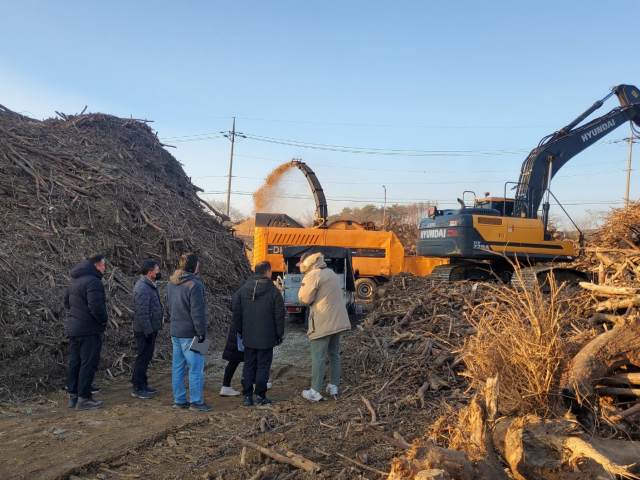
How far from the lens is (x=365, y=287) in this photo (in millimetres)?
15461

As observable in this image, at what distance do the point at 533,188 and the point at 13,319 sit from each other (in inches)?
399

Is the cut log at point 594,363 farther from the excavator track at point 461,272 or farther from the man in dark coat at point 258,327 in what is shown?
the excavator track at point 461,272

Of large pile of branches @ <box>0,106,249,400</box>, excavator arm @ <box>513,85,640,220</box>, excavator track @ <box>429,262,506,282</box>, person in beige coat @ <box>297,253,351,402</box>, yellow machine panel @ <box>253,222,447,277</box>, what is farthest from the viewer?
yellow machine panel @ <box>253,222,447,277</box>

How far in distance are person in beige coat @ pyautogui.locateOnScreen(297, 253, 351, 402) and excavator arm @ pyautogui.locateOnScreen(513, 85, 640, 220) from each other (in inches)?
254

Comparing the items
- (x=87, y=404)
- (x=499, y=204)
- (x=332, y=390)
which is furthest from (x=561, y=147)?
(x=87, y=404)

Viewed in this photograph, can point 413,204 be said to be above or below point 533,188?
above

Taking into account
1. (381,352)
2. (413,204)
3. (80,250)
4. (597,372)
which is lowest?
(381,352)

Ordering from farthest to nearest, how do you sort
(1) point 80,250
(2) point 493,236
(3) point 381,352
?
(2) point 493,236, (1) point 80,250, (3) point 381,352

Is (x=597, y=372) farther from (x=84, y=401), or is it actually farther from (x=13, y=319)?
(x=13, y=319)

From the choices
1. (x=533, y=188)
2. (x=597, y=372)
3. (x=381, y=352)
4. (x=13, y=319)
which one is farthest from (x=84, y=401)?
(x=533, y=188)

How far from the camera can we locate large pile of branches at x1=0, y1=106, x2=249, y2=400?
7109 mm

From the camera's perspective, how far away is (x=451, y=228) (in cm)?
1059

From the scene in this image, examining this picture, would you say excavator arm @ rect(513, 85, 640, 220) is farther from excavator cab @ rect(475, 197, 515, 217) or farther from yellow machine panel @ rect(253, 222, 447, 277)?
yellow machine panel @ rect(253, 222, 447, 277)

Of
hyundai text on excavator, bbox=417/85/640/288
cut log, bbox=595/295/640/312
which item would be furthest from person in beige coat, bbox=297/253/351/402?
hyundai text on excavator, bbox=417/85/640/288
